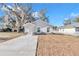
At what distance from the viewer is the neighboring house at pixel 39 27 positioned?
6.56 ft

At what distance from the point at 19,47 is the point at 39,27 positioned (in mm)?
292

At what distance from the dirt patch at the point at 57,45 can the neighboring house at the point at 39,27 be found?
6 centimetres

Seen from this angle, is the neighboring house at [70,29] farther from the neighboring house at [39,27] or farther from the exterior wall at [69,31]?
the neighboring house at [39,27]

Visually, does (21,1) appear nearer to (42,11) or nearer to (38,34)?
(42,11)

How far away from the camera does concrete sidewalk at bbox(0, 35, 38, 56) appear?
1.97m

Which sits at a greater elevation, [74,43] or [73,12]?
[73,12]

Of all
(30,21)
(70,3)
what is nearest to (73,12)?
(70,3)

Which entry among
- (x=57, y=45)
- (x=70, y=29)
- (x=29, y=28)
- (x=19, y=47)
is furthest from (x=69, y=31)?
(x=19, y=47)

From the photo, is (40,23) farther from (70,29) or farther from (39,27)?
(70,29)

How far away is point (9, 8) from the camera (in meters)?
2.04

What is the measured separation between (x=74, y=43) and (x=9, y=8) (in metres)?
0.77

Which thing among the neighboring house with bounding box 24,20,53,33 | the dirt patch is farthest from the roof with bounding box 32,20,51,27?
the dirt patch

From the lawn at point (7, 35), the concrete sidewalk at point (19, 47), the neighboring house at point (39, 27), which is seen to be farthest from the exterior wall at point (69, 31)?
the lawn at point (7, 35)

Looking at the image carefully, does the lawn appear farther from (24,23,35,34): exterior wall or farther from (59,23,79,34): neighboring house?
(59,23,79,34): neighboring house
